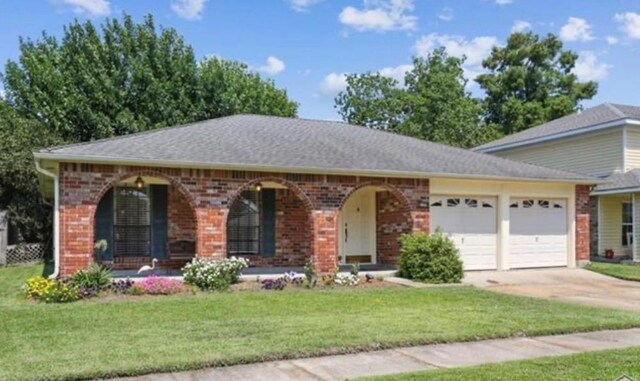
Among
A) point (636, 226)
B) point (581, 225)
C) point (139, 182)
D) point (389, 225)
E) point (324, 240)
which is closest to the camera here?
point (139, 182)

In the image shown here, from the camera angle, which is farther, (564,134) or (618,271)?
(564,134)

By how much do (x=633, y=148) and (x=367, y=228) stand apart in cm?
1125

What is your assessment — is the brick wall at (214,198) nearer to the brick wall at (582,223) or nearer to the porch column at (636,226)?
the brick wall at (582,223)

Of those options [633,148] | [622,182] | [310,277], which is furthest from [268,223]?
[633,148]

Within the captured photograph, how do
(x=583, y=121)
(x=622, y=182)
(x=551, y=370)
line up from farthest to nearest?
(x=583, y=121)
(x=622, y=182)
(x=551, y=370)

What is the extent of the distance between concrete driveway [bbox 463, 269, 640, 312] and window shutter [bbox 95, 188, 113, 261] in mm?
8570

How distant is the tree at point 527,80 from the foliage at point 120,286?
113 ft

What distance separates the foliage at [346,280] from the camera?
1283cm

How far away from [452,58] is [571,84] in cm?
879

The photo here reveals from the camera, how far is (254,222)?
1532 centimetres

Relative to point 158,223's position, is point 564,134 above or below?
above

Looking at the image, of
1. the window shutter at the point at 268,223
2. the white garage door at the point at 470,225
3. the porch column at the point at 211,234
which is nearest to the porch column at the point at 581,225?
the white garage door at the point at 470,225

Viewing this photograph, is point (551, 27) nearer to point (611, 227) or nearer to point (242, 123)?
point (611, 227)

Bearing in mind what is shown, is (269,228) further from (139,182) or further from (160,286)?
(160,286)
